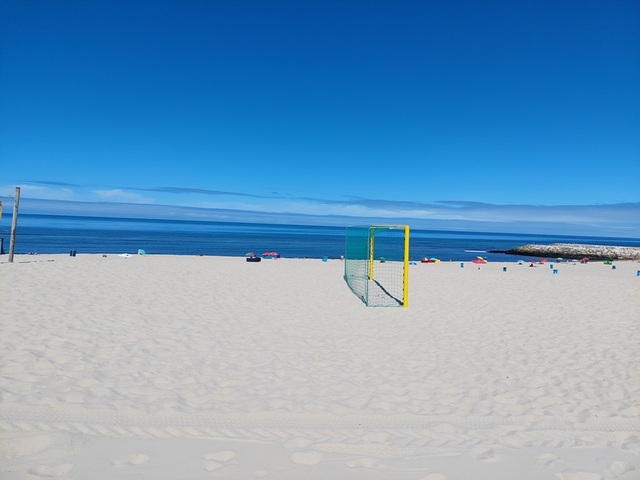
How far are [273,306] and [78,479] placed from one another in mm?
6189

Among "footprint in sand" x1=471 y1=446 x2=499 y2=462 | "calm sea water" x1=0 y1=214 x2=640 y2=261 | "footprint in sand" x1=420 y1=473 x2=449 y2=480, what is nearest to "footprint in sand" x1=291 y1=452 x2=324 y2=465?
"footprint in sand" x1=420 y1=473 x2=449 y2=480

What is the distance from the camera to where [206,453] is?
3.03 metres

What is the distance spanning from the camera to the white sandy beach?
2982mm

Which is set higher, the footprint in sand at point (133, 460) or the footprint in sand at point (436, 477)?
the footprint in sand at point (133, 460)

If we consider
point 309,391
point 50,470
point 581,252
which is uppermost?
point 581,252

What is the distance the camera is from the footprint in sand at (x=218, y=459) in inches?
112

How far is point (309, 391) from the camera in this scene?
426 centimetres

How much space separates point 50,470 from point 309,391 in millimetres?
2257

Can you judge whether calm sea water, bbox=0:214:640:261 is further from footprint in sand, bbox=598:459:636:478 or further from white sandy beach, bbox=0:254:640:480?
footprint in sand, bbox=598:459:636:478

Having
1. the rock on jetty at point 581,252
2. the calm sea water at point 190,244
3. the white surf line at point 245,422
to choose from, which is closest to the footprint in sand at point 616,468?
the white surf line at point 245,422

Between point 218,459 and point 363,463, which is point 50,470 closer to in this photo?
point 218,459

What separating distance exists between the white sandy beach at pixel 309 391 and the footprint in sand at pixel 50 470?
0.04 feet

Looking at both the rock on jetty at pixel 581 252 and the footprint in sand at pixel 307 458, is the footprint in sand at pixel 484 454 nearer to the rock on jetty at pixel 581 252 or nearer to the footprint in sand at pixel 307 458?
the footprint in sand at pixel 307 458

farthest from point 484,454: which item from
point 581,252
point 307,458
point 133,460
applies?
point 581,252
